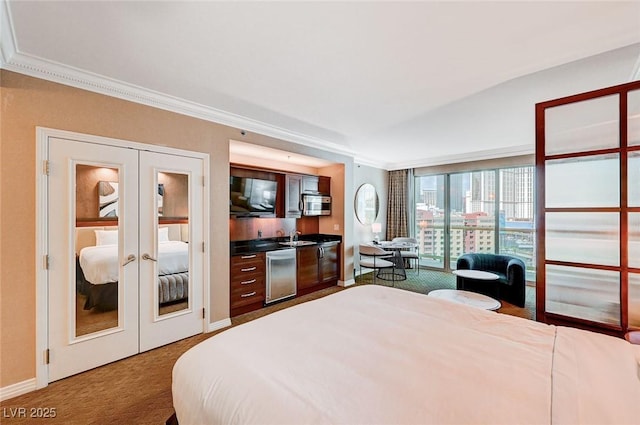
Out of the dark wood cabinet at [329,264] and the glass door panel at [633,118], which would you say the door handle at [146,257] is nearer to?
the dark wood cabinet at [329,264]

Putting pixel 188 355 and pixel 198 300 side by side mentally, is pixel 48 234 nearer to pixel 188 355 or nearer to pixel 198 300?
pixel 198 300

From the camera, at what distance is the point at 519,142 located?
4.90 meters

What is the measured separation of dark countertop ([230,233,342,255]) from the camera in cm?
398

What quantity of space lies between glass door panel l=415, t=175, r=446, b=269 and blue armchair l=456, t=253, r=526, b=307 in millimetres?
1724

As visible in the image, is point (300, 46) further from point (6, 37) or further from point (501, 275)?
point (501, 275)

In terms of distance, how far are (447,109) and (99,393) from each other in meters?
4.48

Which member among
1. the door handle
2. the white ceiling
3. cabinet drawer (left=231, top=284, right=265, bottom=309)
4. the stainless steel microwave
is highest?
the white ceiling

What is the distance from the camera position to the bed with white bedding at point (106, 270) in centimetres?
245

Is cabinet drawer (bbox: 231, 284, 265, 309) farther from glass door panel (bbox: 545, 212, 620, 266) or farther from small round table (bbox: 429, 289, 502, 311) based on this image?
glass door panel (bbox: 545, 212, 620, 266)

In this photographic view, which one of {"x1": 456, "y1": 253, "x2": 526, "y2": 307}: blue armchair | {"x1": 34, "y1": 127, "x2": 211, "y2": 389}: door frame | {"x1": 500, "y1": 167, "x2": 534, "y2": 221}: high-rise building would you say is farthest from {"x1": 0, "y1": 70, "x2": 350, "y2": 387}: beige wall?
{"x1": 500, "y1": 167, "x2": 534, "y2": 221}: high-rise building

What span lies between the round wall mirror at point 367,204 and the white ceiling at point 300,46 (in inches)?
131

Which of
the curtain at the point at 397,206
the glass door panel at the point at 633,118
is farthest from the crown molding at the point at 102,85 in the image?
the curtain at the point at 397,206

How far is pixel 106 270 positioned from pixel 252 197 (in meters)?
2.12

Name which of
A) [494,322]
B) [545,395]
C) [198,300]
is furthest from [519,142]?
[198,300]
